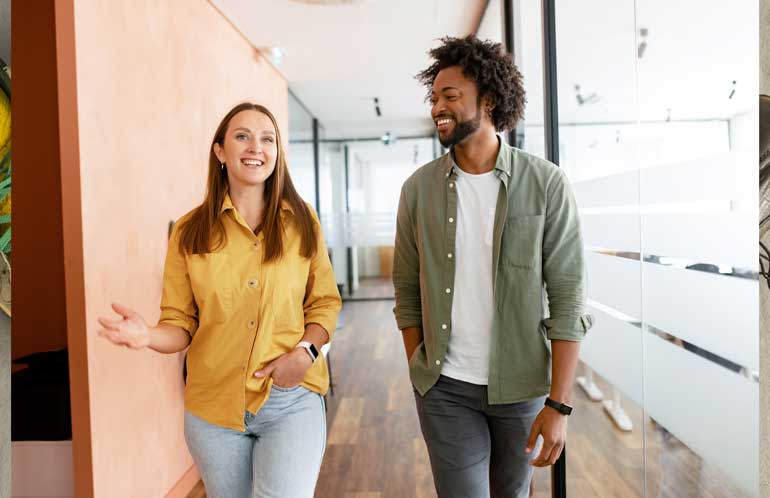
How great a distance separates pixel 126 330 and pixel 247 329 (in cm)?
28

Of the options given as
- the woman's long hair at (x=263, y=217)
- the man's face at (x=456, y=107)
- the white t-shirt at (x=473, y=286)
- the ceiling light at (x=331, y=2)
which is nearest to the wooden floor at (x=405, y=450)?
the white t-shirt at (x=473, y=286)

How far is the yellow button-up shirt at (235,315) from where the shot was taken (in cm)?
145

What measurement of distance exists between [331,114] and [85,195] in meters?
6.01

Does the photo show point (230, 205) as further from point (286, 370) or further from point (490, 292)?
point (490, 292)

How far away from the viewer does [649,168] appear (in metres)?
1.54

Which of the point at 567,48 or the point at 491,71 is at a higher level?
the point at 567,48

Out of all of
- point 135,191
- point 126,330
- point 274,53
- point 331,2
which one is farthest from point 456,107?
point 274,53

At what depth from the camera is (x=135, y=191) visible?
259cm

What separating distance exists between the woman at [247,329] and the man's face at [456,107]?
452mm

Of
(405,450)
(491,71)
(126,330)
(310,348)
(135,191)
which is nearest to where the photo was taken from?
(126,330)

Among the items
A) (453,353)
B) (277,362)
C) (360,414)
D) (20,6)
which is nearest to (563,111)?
(453,353)

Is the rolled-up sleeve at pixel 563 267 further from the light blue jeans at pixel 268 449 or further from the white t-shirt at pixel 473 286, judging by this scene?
the light blue jeans at pixel 268 449

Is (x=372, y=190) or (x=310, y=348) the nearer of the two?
(x=310, y=348)

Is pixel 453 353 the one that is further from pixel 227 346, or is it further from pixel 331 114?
pixel 331 114
